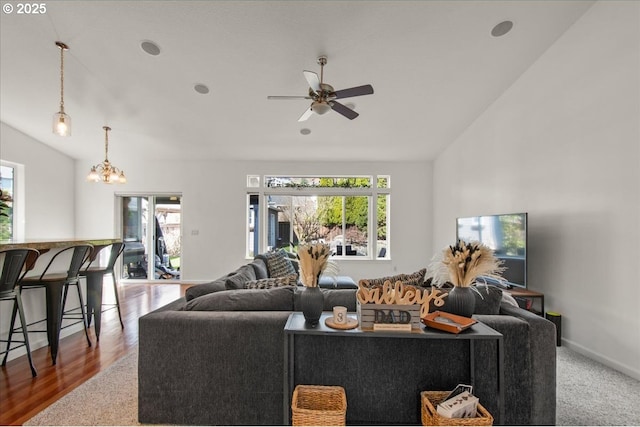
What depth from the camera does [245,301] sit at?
6.42 ft

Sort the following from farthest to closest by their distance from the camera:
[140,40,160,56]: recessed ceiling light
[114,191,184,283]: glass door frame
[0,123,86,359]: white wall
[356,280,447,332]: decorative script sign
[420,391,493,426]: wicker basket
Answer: [114,191,184,283]: glass door frame, [0,123,86,359]: white wall, [140,40,160,56]: recessed ceiling light, [356,280,447,332]: decorative script sign, [420,391,493,426]: wicker basket

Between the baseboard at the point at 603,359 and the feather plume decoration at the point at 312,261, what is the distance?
2872 millimetres

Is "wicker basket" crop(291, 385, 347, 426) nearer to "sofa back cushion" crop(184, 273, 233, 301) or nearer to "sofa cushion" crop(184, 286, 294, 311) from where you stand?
"sofa cushion" crop(184, 286, 294, 311)

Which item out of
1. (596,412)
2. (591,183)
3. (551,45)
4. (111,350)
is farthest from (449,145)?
(111,350)

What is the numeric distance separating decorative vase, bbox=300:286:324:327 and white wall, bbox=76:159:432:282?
4.97 m

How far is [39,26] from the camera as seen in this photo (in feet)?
10.0

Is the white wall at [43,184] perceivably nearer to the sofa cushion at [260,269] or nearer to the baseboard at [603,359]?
the sofa cushion at [260,269]

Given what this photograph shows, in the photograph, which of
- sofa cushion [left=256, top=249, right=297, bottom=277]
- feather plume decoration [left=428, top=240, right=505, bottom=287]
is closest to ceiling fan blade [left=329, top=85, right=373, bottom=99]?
feather plume decoration [left=428, top=240, right=505, bottom=287]

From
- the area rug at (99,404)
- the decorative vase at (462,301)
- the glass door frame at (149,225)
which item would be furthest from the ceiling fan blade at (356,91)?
the glass door frame at (149,225)

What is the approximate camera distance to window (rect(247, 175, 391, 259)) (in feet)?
21.4

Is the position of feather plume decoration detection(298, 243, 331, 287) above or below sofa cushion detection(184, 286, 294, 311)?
above

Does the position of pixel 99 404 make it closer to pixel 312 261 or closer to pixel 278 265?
pixel 312 261

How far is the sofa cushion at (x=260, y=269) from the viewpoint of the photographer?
387 centimetres

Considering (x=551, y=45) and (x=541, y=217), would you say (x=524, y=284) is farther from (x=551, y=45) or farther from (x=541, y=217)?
(x=551, y=45)
